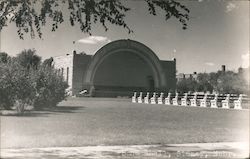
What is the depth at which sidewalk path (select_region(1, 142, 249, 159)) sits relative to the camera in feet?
23.3

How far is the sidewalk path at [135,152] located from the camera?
23.3 feet

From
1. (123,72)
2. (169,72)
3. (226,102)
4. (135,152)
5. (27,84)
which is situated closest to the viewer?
(135,152)

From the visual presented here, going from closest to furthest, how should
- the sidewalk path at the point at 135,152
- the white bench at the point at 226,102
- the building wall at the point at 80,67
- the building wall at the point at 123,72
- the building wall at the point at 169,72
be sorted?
the sidewalk path at the point at 135,152
the white bench at the point at 226,102
the building wall at the point at 123,72
the building wall at the point at 80,67
the building wall at the point at 169,72

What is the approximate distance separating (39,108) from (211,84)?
63.6 meters

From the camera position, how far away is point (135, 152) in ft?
25.0

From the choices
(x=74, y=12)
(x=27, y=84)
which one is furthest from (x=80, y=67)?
(x=74, y=12)

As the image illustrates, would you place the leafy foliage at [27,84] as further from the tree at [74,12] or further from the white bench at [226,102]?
the white bench at [226,102]

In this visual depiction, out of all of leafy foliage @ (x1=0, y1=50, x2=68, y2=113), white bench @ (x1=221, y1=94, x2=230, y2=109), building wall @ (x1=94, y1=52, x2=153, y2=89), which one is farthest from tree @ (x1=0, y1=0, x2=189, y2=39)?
building wall @ (x1=94, y1=52, x2=153, y2=89)

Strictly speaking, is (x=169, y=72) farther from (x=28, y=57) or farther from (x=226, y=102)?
(x=28, y=57)

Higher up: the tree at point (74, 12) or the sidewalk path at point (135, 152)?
the tree at point (74, 12)

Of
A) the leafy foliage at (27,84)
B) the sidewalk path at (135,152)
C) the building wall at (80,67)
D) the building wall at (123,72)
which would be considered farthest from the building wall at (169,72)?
the sidewalk path at (135,152)

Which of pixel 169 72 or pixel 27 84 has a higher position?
pixel 169 72

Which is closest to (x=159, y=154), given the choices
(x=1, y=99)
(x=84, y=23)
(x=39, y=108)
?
(x=84, y=23)

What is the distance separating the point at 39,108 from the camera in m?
18.0
